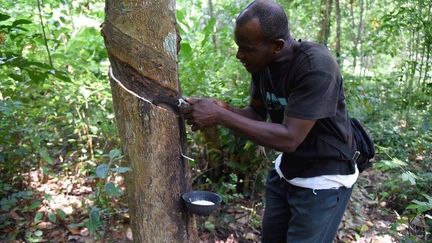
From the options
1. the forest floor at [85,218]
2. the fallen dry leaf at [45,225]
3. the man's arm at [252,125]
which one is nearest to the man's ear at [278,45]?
the man's arm at [252,125]

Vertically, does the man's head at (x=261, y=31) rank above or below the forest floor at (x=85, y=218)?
above

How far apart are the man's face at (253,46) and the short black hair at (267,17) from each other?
0.02m

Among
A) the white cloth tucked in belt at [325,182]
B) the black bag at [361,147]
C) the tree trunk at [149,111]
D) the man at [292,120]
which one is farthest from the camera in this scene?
the black bag at [361,147]

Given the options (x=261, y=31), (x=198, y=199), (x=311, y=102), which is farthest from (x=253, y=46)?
(x=198, y=199)

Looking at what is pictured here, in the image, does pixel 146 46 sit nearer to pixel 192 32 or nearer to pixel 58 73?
pixel 58 73

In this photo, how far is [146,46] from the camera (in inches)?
65.0

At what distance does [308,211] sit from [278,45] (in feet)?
2.90

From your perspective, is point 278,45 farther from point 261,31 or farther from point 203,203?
point 203,203

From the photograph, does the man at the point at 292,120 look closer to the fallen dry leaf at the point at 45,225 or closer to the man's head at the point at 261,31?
the man's head at the point at 261,31

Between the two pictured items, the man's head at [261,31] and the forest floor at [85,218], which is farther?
the forest floor at [85,218]

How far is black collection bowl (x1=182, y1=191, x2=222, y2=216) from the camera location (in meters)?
1.67

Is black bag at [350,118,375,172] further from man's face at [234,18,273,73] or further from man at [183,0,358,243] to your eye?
man's face at [234,18,273,73]

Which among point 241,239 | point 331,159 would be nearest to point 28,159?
→ point 241,239

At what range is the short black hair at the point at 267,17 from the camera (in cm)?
180
